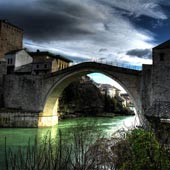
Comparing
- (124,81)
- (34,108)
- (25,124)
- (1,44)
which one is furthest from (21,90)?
(1,44)

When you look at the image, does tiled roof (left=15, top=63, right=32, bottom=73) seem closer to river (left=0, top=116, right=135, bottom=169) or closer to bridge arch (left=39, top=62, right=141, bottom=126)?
bridge arch (left=39, top=62, right=141, bottom=126)

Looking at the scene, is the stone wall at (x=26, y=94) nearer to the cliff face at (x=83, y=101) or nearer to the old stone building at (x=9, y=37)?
the cliff face at (x=83, y=101)

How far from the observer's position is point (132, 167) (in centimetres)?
580

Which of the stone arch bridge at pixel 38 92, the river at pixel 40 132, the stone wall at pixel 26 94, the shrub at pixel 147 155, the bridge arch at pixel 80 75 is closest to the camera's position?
the shrub at pixel 147 155

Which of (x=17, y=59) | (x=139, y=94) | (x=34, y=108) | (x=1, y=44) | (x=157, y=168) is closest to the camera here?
(x=157, y=168)

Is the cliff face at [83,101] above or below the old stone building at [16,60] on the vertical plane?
below

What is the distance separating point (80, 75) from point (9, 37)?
2049 cm

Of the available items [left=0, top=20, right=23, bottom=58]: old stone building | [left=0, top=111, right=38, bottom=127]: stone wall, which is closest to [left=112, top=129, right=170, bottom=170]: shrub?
[left=0, top=111, right=38, bottom=127]: stone wall

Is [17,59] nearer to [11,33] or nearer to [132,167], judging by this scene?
[11,33]

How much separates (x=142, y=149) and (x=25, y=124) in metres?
25.5

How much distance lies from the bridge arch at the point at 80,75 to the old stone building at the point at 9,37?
15987 mm

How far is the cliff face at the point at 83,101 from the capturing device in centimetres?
4619

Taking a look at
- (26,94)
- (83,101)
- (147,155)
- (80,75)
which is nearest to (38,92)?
(26,94)

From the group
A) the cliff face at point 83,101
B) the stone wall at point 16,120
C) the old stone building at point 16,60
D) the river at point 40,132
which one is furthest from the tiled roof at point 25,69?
the river at point 40,132
